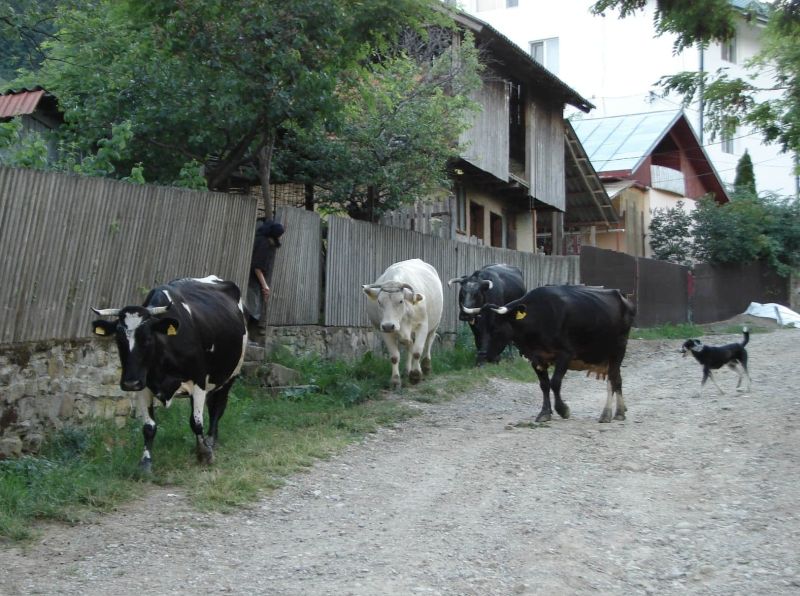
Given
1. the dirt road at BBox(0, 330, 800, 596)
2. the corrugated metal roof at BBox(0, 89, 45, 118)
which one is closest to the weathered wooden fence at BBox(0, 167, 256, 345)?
the dirt road at BBox(0, 330, 800, 596)

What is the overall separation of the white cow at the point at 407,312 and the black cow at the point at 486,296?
→ 549mm

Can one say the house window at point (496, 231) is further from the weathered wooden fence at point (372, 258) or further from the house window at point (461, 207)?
the weathered wooden fence at point (372, 258)

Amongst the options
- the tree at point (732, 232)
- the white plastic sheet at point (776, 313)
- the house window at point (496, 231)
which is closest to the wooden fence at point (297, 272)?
the house window at point (496, 231)

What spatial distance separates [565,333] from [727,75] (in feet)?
17.3

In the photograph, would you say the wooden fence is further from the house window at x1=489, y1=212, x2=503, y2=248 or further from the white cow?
the house window at x1=489, y1=212, x2=503, y2=248

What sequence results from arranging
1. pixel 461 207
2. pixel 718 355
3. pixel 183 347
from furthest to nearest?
pixel 461 207 → pixel 718 355 → pixel 183 347

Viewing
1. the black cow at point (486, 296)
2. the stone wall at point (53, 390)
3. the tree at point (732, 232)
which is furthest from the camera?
the tree at point (732, 232)

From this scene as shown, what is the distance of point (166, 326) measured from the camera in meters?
8.37

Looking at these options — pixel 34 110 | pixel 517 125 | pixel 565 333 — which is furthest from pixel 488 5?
pixel 565 333

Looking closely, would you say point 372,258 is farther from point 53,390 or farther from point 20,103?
point 53,390

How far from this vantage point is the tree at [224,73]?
42.7ft

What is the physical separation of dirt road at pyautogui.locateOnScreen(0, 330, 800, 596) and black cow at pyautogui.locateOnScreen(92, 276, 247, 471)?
929 millimetres

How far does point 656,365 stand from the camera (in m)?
18.9

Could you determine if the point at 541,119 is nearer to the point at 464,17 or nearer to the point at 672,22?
the point at 464,17
